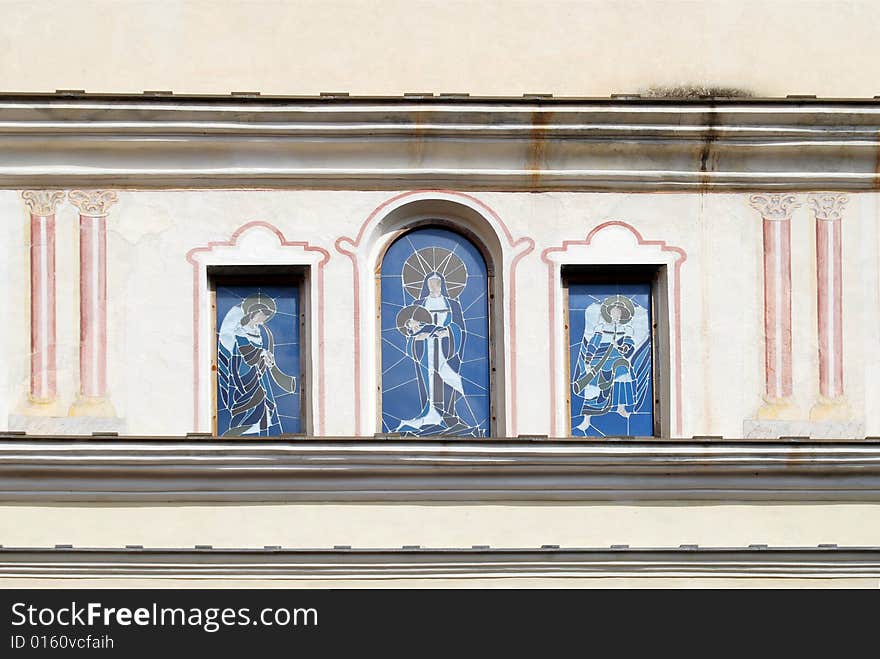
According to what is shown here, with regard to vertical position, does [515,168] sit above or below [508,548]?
above

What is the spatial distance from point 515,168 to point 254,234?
1429mm

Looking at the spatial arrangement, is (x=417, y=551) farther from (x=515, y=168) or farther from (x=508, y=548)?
(x=515, y=168)

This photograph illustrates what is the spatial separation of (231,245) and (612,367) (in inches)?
83.3

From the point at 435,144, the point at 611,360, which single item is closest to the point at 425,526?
the point at 611,360

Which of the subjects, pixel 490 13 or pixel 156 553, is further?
pixel 490 13

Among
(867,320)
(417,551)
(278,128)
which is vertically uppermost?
(278,128)

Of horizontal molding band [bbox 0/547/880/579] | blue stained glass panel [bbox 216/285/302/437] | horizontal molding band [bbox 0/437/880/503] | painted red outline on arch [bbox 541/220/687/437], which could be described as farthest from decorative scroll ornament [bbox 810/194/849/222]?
blue stained glass panel [bbox 216/285/302/437]

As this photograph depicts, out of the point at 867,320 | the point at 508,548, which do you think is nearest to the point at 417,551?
the point at 508,548

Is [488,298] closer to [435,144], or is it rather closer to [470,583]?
[435,144]

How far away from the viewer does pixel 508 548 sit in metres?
16.2

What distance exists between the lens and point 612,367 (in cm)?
1688

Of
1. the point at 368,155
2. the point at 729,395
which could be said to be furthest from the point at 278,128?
the point at 729,395

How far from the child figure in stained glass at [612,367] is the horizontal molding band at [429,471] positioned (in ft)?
1.61

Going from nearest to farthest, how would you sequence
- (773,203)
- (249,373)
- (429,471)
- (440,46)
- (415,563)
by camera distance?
(415,563) → (429,471) → (249,373) → (773,203) → (440,46)
